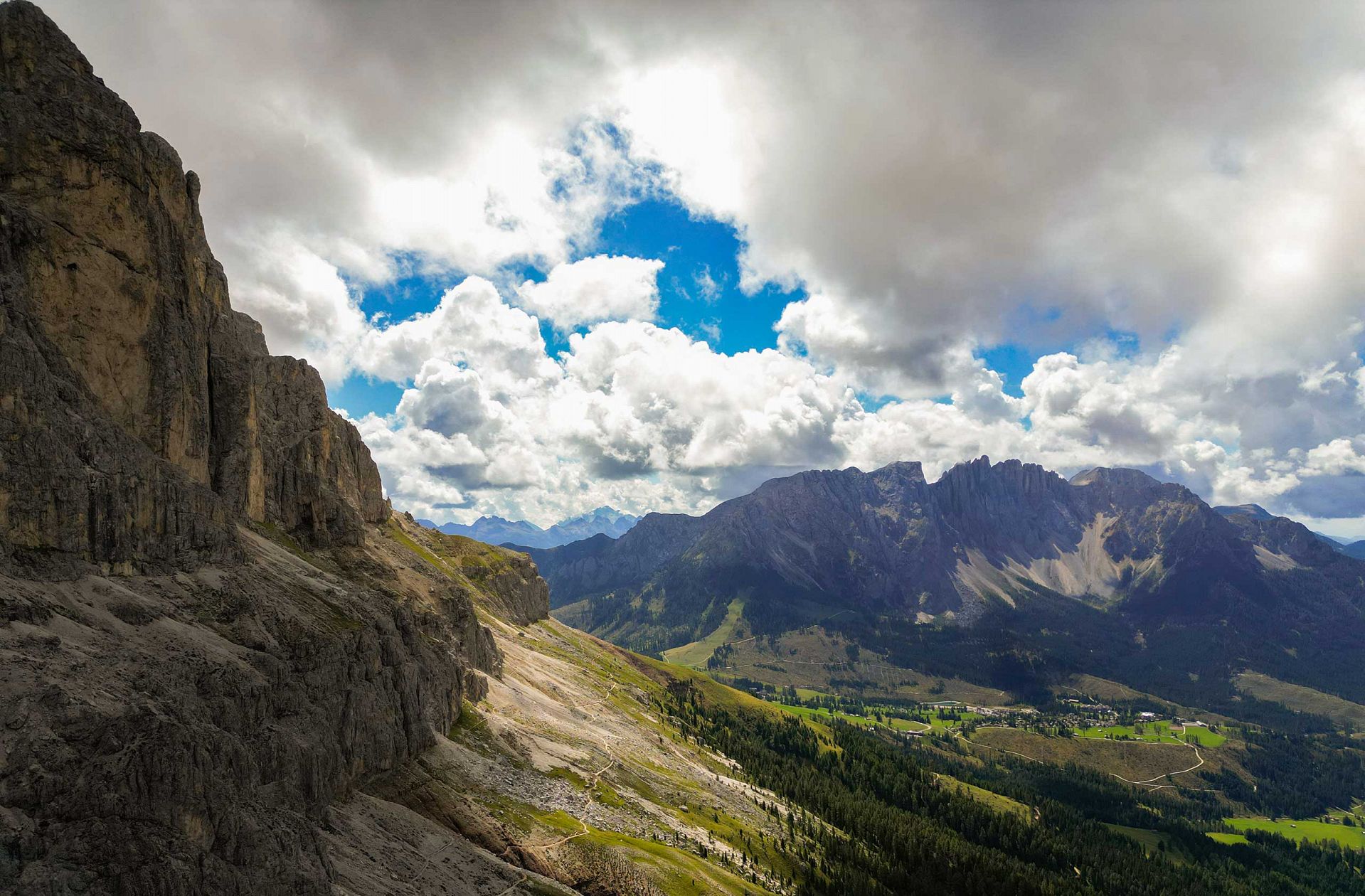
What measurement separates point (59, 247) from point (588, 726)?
130m

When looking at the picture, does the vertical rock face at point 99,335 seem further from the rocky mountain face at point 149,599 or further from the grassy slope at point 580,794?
the grassy slope at point 580,794

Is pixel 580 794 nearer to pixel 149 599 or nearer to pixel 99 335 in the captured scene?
pixel 149 599

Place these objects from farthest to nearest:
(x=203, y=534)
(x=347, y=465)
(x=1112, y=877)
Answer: (x=1112, y=877) → (x=347, y=465) → (x=203, y=534)

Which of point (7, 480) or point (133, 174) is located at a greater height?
point (133, 174)

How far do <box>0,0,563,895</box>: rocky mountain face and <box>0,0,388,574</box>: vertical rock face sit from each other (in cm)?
23

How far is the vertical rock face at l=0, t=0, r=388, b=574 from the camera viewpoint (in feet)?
186

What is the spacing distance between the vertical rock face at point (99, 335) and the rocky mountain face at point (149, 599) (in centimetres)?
23

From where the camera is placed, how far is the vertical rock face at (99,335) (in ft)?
186

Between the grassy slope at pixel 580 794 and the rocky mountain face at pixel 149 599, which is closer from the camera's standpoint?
the rocky mountain face at pixel 149 599

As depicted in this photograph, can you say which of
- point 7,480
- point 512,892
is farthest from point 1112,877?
point 7,480

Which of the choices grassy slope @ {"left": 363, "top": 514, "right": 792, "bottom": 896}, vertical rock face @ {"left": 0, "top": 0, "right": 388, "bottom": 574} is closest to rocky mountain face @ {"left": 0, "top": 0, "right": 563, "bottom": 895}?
vertical rock face @ {"left": 0, "top": 0, "right": 388, "bottom": 574}

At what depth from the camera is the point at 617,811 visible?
384 ft

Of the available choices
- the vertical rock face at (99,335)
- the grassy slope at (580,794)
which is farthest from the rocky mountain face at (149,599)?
the grassy slope at (580,794)

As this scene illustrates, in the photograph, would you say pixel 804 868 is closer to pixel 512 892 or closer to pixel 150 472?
pixel 512 892
